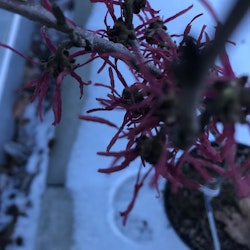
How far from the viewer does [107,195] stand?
0.82 m

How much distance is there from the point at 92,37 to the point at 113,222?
53 centimetres

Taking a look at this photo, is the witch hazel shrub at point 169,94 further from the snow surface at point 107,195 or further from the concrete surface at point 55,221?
the concrete surface at point 55,221

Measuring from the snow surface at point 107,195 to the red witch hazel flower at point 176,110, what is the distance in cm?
35

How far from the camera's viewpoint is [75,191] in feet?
2.73

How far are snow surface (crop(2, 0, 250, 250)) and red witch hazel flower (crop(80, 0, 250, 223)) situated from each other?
0.35m

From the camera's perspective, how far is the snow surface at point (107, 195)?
767 millimetres

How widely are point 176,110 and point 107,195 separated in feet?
2.13

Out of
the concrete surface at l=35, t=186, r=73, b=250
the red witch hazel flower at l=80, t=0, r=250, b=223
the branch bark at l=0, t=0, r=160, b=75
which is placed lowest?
the concrete surface at l=35, t=186, r=73, b=250

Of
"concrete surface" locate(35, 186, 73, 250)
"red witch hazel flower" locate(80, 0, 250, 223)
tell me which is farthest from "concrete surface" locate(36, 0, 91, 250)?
"red witch hazel flower" locate(80, 0, 250, 223)

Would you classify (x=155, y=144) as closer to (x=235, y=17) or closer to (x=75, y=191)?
(x=235, y=17)

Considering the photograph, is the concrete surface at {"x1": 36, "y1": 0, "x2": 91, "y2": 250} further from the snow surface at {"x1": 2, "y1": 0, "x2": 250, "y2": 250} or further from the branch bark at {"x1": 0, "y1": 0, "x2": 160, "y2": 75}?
the branch bark at {"x1": 0, "y1": 0, "x2": 160, "y2": 75}

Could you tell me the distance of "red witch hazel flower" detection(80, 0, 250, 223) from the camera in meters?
0.17

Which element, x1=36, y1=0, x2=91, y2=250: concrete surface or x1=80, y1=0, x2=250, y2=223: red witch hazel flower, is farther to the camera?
x1=36, y1=0, x2=91, y2=250: concrete surface

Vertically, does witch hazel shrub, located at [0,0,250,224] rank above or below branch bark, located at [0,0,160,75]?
below
